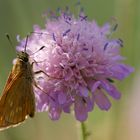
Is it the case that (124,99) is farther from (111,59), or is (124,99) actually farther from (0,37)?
(0,37)

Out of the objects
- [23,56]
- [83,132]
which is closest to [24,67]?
[23,56]

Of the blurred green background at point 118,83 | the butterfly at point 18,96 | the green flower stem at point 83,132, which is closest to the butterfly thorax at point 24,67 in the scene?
the butterfly at point 18,96

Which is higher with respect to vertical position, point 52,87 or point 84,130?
point 52,87

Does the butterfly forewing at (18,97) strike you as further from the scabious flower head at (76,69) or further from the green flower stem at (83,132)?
the green flower stem at (83,132)

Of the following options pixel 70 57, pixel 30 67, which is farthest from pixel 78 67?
pixel 30 67

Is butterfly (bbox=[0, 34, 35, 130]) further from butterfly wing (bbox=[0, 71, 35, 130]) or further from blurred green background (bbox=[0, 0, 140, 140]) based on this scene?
blurred green background (bbox=[0, 0, 140, 140])

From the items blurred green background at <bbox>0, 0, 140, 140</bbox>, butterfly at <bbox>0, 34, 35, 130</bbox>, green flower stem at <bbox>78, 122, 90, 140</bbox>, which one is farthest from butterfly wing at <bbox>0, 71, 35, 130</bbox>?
blurred green background at <bbox>0, 0, 140, 140</bbox>

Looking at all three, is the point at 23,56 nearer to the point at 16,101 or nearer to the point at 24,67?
the point at 24,67
